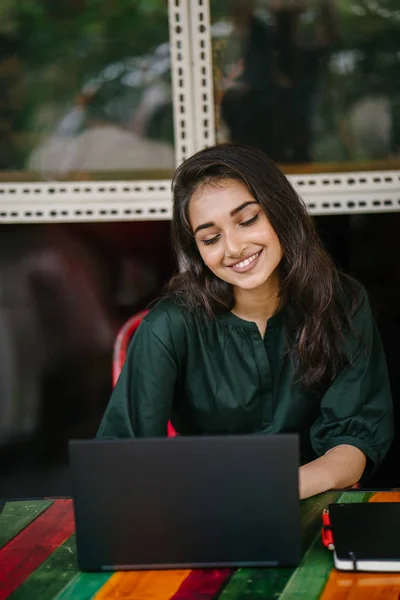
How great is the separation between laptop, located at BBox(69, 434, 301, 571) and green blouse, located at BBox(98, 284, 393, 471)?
0.62 metres

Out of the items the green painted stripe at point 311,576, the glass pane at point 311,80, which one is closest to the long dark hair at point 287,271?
the glass pane at point 311,80

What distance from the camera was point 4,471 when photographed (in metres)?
2.39

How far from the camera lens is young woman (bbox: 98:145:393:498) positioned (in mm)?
1563

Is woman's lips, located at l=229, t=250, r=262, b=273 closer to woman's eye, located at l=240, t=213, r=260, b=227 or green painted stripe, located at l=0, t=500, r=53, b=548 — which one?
woman's eye, located at l=240, t=213, r=260, b=227

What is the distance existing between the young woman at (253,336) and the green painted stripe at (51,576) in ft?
1.62

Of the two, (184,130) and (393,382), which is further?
(393,382)

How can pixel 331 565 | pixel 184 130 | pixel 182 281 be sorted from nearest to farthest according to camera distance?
pixel 331 565
pixel 182 281
pixel 184 130

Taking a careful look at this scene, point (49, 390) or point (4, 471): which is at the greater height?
point (49, 390)

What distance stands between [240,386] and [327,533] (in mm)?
638

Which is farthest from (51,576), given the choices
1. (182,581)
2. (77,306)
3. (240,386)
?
(77,306)

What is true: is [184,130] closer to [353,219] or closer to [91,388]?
[353,219]

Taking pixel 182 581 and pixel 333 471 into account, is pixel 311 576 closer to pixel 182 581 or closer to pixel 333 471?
pixel 182 581

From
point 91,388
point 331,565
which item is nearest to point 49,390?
point 91,388

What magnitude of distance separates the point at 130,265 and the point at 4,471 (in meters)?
0.85
